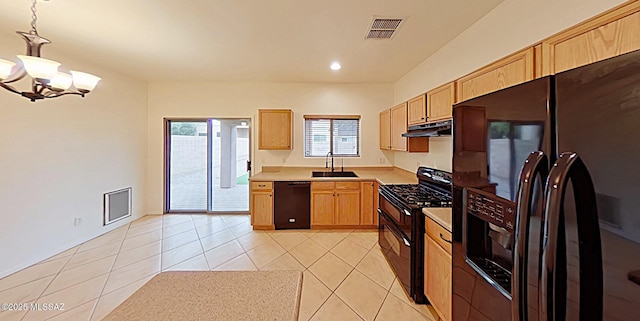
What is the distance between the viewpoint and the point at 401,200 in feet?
8.40

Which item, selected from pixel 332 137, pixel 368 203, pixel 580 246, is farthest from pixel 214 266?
pixel 580 246

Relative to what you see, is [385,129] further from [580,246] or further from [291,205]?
[580,246]

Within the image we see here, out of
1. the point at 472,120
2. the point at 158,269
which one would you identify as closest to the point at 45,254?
the point at 158,269

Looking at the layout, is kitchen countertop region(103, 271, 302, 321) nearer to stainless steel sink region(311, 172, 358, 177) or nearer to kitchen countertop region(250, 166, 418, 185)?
kitchen countertop region(250, 166, 418, 185)

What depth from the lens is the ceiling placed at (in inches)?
90.4

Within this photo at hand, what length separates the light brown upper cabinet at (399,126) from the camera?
11.8 ft

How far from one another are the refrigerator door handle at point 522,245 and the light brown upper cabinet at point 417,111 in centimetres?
Answer: 236

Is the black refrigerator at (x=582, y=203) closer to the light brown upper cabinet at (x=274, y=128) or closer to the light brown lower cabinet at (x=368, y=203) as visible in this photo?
the light brown lower cabinet at (x=368, y=203)

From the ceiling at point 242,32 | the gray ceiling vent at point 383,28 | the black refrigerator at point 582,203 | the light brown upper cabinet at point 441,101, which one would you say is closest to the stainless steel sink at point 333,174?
the ceiling at point 242,32

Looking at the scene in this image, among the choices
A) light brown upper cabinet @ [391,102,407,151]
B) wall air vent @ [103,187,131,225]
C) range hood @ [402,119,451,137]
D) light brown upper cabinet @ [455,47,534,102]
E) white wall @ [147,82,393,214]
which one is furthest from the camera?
white wall @ [147,82,393,214]

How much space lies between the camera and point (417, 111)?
318 cm

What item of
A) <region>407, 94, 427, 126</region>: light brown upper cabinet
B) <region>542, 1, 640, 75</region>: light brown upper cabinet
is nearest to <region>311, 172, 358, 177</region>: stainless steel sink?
<region>407, 94, 427, 126</region>: light brown upper cabinet

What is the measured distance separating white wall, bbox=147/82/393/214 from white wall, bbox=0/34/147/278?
528mm

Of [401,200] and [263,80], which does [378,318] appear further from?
[263,80]
